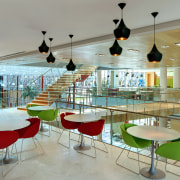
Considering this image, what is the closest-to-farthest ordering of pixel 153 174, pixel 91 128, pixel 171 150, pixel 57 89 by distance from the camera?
pixel 171 150, pixel 153 174, pixel 91 128, pixel 57 89

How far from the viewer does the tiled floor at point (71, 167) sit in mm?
2673

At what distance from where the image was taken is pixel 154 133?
2.64 metres

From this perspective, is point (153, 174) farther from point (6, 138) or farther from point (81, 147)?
point (6, 138)

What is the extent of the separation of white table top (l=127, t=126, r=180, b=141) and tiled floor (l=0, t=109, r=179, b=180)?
0.64 m

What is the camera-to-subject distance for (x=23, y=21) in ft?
12.4

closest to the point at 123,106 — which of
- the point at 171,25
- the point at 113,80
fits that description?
the point at 171,25

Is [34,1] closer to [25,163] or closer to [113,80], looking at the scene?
[25,163]

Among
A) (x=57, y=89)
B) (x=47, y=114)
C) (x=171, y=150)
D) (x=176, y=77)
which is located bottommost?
(x=171, y=150)

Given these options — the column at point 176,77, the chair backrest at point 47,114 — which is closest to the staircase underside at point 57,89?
the chair backrest at point 47,114

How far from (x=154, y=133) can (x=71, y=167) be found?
4.61 ft

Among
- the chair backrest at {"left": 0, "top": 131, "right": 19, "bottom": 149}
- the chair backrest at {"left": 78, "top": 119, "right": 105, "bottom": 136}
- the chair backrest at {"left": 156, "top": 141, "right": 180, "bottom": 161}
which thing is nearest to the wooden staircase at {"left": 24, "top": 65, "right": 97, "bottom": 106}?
the chair backrest at {"left": 78, "top": 119, "right": 105, "bottom": 136}

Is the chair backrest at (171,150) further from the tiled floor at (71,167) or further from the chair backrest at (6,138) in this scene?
the chair backrest at (6,138)

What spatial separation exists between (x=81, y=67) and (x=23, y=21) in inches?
341

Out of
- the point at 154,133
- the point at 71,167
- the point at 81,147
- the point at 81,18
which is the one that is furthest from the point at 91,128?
the point at 81,18
